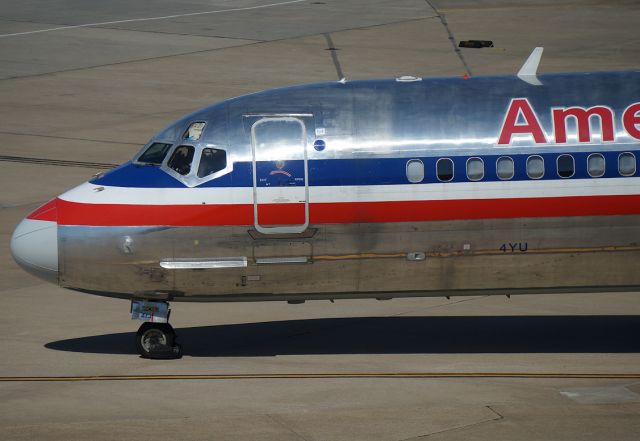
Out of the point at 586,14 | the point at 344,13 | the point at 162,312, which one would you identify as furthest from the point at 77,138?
the point at 586,14

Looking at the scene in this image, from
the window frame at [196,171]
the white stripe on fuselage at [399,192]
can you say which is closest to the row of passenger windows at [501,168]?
the white stripe on fuselage at [399,192]

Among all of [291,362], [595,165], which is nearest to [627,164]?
[595,165]

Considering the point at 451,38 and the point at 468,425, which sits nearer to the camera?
the point at 468,425

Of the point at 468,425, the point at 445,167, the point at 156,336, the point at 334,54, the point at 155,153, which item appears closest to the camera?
the point at 468,425

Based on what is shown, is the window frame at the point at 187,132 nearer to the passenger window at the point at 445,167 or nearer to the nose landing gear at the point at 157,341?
the nose landing gear at the point at 157,341

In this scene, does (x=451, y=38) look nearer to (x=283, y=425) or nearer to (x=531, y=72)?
(x=531, y=72)

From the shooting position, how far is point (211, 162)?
2175 cm

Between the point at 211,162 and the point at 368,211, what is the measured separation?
2.77 meters

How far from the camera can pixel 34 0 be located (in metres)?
74.5

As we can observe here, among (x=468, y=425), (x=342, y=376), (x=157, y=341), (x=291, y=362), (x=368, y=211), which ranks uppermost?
(x=368, y=211)

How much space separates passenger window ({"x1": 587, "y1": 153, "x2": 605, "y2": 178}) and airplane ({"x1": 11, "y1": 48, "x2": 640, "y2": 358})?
0.03 meters

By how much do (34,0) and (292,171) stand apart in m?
56.6

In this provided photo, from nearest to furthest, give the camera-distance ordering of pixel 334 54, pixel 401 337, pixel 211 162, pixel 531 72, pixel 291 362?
pixel 211 162 < pixel 291 362 < pixel 531 72 < pixel 401 337 < pixel 334 54

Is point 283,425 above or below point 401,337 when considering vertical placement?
below
